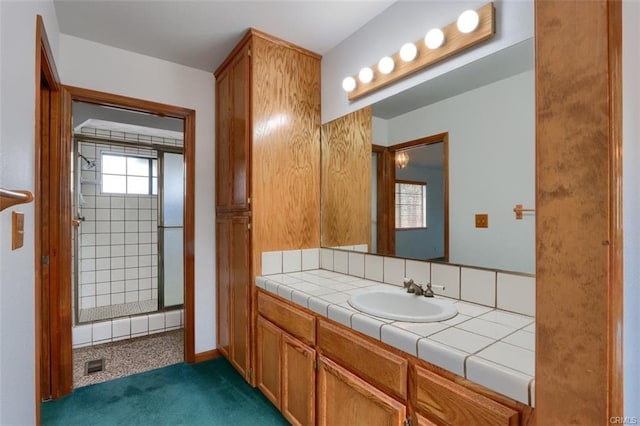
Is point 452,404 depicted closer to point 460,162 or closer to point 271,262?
point 460,162

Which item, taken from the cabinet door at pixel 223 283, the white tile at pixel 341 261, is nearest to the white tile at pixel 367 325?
the white tile at pixel 341 261

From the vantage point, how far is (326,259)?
2232 millimetres

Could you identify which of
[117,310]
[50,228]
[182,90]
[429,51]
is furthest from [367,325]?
[117,310]

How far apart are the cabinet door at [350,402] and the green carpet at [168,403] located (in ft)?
1.79

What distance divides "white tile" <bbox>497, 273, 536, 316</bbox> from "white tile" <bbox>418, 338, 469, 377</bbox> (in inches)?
19.5

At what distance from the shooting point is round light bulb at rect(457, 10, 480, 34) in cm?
134

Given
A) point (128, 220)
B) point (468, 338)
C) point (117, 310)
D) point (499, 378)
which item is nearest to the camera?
point (499, 378)

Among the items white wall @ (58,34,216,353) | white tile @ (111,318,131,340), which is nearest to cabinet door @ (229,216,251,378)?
white wall @ (58,34,216,353)

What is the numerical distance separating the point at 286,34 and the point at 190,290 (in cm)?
199

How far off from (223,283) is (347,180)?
1.25 meters

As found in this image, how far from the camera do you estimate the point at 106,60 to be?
2.18 meters

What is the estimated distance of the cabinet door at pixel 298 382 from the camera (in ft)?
4.90

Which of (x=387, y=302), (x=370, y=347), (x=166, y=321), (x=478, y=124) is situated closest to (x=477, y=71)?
(x=478, y=124)

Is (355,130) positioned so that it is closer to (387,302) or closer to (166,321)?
(387,302)
